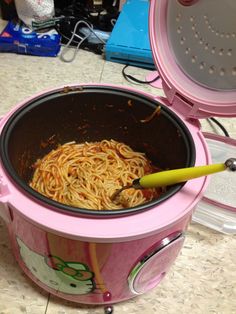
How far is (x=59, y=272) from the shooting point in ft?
1.93

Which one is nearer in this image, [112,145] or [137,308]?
[137,308]

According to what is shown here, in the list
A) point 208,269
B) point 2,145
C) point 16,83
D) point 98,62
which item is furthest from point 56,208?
point 98,62

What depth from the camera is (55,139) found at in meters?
0.79

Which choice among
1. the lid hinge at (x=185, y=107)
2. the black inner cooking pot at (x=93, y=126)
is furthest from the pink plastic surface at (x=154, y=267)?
the lid hinge at (x=185, y=107)

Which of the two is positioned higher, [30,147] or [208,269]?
[30,147]

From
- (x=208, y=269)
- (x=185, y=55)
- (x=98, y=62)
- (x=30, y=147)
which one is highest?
(x=185, y=55)

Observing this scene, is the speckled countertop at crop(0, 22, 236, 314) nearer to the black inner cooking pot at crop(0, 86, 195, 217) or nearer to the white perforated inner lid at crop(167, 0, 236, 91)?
the black inner cooking pot at crop(0, 86, 195, 217)

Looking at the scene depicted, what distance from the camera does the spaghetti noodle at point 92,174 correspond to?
72cm

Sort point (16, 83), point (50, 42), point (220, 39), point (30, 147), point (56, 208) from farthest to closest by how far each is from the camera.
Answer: point (50, 42) < point (16, 83) < point (30, 147) < point (220, 39) < point (56, 208)

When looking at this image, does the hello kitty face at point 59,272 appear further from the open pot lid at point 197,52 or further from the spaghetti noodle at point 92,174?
the open pot lid at point 197,52

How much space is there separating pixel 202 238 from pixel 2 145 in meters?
0.47

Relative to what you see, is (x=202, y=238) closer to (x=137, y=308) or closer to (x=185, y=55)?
(x=137, y=308)

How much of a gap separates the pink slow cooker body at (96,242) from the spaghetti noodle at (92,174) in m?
0.13

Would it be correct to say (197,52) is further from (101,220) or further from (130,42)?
(130,42)
